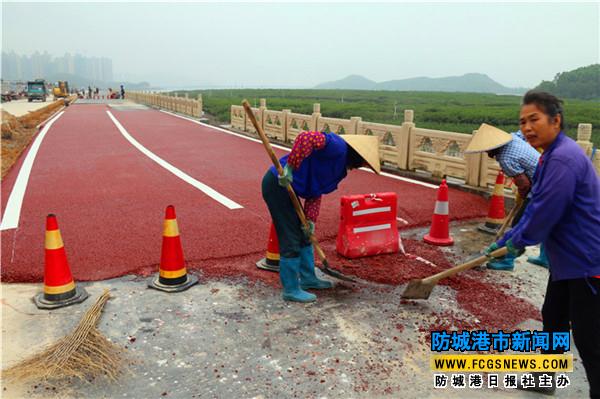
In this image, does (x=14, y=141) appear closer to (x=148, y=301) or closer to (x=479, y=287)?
(x=148, y=301)

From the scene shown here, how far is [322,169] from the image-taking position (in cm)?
381

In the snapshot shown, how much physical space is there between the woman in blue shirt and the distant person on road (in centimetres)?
142

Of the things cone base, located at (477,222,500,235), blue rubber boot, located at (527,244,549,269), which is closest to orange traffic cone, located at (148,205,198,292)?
blue rubber boot, located at (527,244,549,269)

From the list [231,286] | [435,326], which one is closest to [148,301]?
[231,286]

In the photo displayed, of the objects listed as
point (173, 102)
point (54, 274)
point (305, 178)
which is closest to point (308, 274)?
point (305, 178)

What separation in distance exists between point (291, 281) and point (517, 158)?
2.39 metres

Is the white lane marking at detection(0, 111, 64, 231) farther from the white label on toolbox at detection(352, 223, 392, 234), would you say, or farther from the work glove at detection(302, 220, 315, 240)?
the white label on toolbox at detection(352, 223, 392, 234)

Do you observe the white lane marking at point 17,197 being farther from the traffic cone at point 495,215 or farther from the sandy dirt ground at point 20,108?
the sandy dirt ground at point 20,108

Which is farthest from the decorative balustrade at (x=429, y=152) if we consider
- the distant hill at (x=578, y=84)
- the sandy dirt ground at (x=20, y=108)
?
the distant hill at (x=578, y=84)

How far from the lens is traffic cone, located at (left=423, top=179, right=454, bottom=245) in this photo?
18.2 ft

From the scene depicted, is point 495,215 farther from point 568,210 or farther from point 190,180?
point 190,180

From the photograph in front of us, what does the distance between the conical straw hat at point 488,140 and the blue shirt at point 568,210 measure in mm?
2055

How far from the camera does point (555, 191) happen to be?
92.2 inches

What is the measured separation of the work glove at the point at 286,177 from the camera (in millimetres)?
3652
